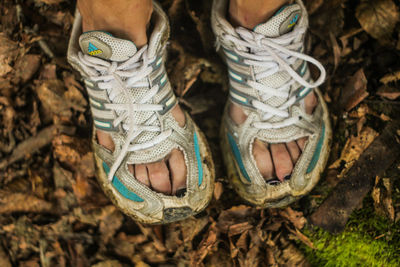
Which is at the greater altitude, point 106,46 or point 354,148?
point 106,46

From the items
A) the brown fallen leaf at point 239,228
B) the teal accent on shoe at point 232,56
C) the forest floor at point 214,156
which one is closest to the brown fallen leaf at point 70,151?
the forest floor at point 214,156

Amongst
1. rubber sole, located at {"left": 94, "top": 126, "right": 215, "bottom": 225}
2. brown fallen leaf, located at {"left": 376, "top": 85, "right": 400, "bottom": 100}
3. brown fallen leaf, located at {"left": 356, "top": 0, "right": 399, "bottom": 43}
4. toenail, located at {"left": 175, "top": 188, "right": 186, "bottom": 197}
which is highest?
brown fallen leaf, located at {"left": 356, "top": 0, "right": 399, "bottom": 43}

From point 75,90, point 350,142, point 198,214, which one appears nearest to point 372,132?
point 350,142

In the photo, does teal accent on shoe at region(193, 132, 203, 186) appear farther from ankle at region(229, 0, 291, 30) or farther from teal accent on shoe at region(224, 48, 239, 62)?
ankle at region(229, 0, 291, 30)

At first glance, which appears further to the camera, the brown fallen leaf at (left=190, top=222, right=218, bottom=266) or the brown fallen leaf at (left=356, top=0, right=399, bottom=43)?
the brown fallen leaf at (left=356, top=0, right=399, bottom=43)

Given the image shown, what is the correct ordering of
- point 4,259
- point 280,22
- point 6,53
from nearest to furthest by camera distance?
point 280,22 < point 4,259 < point 6,53

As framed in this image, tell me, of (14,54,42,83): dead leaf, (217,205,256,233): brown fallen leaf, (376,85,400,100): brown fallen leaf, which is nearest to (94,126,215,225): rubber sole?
(217,205,256,233): brown fallen leaf

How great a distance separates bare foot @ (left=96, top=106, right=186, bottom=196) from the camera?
1569 mm

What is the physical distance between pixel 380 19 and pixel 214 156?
3.75 ft

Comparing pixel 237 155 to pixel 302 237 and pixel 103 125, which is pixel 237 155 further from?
pixel 103 125

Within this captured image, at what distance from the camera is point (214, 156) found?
1895 millimetres

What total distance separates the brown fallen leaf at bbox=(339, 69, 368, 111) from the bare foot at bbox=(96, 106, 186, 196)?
0.91 metres

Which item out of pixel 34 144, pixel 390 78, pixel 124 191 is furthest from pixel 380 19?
pixel 34 144

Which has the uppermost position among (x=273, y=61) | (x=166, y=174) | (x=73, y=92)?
(x=273, y=61)
